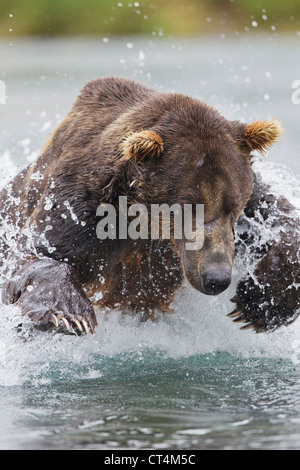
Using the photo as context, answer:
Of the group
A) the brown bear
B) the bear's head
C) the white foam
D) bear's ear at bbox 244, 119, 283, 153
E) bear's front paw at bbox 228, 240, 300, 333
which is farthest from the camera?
bear's front paw at bbox 228, 240, 300, 333

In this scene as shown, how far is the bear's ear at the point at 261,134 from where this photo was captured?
5.64 metres

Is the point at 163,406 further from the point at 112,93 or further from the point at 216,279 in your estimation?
the point at 112,93

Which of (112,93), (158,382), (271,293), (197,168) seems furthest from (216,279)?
(112,93)

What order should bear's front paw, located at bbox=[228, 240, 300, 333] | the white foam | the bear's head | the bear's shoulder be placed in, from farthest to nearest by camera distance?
bear's front paw, located at bbox=[228, 240, 300, 333] < the bear's shoulder < the white foam < the bear's head

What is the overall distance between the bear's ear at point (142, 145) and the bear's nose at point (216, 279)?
2.64 ft

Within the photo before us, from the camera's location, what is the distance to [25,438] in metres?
4.37

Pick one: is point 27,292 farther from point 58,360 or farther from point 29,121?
point 29,121

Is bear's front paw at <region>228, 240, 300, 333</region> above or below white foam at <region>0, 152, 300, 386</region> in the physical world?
above

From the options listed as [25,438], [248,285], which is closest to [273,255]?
[248,285]

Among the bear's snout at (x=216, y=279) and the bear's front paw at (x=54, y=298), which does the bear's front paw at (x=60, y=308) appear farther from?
the bear's snout at (x=216, y=279)

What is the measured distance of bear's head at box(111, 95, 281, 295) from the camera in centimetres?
523

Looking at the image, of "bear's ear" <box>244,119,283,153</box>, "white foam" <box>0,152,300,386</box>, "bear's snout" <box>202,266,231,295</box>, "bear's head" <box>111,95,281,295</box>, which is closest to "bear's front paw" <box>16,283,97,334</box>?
"white foam" <box>0,152,300,386</box>

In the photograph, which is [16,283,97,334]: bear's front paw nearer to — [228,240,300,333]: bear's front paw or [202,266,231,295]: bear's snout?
[202,266,231,295]: bear's snout

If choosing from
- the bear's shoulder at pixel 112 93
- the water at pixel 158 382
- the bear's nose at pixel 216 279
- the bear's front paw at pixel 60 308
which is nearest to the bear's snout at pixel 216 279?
the bear's nose at pixel 216 279
